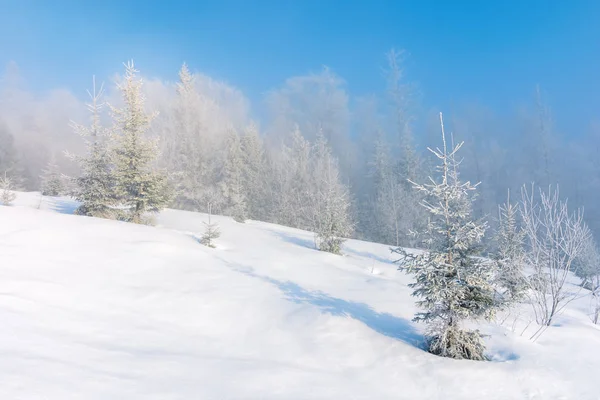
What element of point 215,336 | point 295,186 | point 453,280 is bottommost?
point 215,336

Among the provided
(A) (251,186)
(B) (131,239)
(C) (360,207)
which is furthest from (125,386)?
(C) (360,207)

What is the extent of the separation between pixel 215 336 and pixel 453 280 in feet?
13.7

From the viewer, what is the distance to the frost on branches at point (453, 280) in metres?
5.82

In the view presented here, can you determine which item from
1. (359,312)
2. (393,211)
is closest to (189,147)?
(393,211)

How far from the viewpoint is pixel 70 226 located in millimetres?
11156

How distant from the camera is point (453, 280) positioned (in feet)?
19.2

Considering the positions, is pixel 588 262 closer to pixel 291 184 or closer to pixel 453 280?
pixel 453 280

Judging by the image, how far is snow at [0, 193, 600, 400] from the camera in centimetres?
421

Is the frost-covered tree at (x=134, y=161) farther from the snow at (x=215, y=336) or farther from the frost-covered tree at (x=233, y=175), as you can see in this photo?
the frost-covered tree at (x=233, y=175)

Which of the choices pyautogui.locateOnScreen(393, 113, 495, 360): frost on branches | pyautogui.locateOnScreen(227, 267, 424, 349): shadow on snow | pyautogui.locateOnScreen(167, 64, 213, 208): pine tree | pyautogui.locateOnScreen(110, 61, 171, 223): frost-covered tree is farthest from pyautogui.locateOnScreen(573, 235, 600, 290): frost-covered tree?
pyautogui.locateOnScreen(167, 64, 213, 208): pine tree

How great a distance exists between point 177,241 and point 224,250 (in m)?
1.80

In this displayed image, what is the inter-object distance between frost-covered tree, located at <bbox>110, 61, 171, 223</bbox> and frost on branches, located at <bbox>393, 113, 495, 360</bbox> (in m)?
11.3

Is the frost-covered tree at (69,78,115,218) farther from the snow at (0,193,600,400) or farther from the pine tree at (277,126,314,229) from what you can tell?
the pine tree at (277,126,314,229)

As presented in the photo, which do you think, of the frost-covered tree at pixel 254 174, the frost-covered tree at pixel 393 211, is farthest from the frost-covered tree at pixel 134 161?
the frost-covered tree at pixel 254 174
